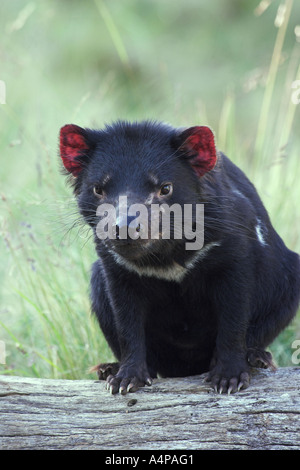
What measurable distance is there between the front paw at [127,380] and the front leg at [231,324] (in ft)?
0.97

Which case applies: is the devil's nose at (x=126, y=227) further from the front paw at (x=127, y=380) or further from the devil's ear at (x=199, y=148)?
the front paw at (x=127, y=380)

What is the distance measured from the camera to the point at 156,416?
3035 mm

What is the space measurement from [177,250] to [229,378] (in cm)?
60

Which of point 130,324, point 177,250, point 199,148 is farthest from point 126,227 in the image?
point 130,324

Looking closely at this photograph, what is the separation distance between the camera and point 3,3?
10.1 m

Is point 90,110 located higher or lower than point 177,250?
higher

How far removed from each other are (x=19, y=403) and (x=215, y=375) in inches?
34.0

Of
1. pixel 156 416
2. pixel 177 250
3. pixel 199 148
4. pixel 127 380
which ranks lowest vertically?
pixel 156 416

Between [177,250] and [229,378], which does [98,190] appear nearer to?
[177,250]

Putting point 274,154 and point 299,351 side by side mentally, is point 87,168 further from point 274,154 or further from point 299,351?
point 274,154

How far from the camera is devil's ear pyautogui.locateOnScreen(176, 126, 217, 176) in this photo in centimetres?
312

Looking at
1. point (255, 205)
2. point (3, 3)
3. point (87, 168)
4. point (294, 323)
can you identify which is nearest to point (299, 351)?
point (294, 323)

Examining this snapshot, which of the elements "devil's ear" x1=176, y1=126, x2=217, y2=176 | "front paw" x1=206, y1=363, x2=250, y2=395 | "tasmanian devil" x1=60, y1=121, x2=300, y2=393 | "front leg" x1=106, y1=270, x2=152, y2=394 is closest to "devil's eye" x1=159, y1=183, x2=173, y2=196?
"tasmanian devil" x1=60, y1=121, x2=300, y2=393
